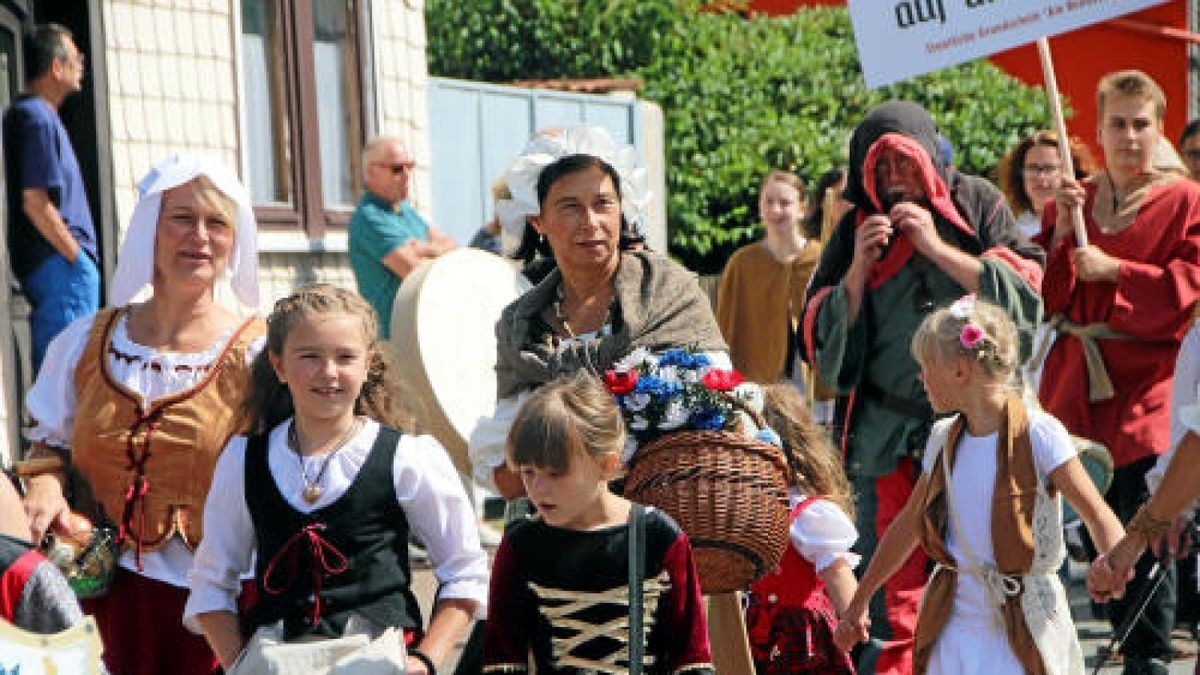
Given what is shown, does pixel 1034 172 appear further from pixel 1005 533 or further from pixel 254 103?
pixel 1005 533

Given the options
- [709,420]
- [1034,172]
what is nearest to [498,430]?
[709,420]

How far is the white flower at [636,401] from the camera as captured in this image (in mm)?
5832

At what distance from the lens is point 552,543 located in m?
5.21

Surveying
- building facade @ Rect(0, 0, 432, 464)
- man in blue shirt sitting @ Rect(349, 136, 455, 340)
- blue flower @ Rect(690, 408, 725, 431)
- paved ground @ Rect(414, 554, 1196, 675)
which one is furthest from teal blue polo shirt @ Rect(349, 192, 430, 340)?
blue flower @ Rect(690, 408, 725, 431)

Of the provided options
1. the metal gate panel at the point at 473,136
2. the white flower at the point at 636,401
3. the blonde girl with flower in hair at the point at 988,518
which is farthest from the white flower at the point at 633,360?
the metal gate panel at the point at 473,136

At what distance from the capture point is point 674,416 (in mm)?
5824

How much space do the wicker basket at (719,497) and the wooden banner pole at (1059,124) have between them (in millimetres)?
2944

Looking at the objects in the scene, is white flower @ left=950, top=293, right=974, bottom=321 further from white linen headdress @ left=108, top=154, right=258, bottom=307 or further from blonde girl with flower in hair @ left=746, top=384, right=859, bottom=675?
white linen headdress @ left=108, top=154, right=258, bottom=307

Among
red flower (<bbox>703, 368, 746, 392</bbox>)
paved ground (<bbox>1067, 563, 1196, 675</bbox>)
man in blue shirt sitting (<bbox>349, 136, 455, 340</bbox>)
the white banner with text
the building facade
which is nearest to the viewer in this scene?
red flower (<bbox>703, 368, 746, 392</bbox>)

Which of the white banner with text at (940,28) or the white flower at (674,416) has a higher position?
the white banner with text at (940,28)

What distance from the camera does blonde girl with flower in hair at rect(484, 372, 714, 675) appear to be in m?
5.17

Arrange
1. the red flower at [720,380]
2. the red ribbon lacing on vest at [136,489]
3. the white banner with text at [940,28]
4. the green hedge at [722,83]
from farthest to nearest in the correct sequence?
the green hedge at [722,83] < the white banner with text at [940,28] < the red flower at [720,380] < the red ribbon lacing on vest at [136,489]

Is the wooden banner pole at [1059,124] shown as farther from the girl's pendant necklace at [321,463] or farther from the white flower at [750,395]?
the girl's pendant necklace at [321,463]

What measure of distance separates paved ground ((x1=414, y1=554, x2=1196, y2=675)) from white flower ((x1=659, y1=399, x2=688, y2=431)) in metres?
3.50
